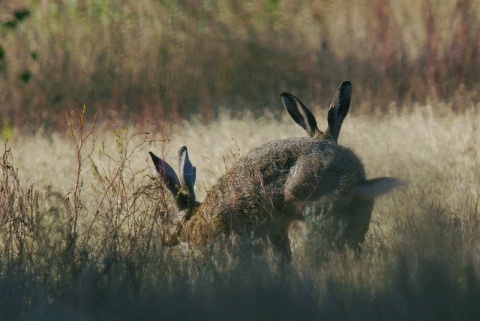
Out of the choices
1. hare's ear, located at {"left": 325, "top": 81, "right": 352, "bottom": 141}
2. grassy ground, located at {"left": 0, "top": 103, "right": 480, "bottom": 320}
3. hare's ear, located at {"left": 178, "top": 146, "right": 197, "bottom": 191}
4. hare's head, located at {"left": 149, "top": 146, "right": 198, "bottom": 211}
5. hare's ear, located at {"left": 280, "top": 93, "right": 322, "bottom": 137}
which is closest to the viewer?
grassy ground, located at {"left": 0, "top": 103, "right": 480, "bottom": 320}

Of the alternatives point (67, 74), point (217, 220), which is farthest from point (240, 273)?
point (67, 74)

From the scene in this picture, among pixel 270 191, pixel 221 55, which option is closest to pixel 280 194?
pixel 270 191

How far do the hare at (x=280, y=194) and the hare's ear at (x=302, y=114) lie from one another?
0.54m

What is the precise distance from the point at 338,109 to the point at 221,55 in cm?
587

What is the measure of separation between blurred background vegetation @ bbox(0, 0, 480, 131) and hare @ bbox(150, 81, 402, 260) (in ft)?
16.8

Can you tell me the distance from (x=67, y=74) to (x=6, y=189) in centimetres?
692

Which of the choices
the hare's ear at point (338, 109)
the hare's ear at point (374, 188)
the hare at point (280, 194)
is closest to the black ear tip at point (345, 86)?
the hare's ear at point (338, 109)

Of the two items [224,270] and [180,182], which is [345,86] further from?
[224,270]

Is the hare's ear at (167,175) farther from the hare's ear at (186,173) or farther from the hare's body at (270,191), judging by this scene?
the hare's body at (270,191)

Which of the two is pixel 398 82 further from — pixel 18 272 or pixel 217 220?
pixel 18 272

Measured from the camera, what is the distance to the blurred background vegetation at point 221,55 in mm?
11836

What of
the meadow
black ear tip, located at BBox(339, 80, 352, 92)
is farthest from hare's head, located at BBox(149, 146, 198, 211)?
black ear tip, located at BBox(339, 80, 352, 92)

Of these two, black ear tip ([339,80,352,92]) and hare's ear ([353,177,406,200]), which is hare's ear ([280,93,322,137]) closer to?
black ear tip ([339,80,352,92])

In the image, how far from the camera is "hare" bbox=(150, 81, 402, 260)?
5922 mm
